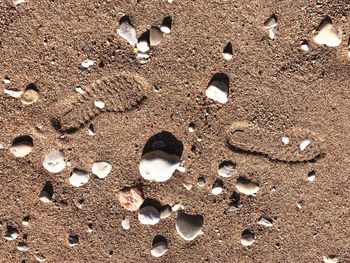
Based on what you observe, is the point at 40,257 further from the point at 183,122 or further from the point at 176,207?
the point at 183,122

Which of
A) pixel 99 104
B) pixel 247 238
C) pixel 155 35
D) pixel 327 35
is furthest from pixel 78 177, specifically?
pixel 327 35

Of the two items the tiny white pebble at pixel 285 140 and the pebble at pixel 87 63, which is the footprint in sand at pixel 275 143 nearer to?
the tiny white pebble at pixel 285 140

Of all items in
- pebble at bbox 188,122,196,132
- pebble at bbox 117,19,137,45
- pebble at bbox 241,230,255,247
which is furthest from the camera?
pebble at bbox 241,230,255,247

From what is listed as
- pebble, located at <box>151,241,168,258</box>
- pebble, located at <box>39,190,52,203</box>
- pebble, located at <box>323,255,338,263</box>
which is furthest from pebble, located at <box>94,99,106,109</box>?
pebble, located at <box>323,255,338,263</box>

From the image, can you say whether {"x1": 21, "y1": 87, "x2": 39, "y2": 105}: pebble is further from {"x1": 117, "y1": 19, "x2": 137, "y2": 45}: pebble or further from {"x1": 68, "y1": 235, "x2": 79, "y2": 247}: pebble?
{"x1": 68, "y1": 235, "x2": 79, "y2": 247}: pebble

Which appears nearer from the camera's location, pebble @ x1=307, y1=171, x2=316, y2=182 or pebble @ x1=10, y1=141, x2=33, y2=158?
pebble @ x1=10, y1=141, x2=33, y2=158

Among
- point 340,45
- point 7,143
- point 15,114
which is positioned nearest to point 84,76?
point 15,114
